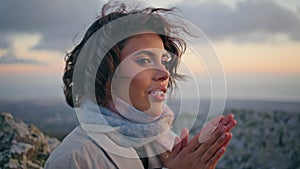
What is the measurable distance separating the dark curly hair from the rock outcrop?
870 millimetres

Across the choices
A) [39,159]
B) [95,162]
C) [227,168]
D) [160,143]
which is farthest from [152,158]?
[227,168]

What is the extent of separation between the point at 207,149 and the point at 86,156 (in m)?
0.30

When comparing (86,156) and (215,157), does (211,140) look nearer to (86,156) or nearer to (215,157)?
(215,157)

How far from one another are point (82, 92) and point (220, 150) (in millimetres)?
399

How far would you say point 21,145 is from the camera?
2320 mm

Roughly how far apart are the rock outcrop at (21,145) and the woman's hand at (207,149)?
116 cm

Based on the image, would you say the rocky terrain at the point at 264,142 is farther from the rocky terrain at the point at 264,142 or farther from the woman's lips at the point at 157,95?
the woman's lips at the point at 157,95

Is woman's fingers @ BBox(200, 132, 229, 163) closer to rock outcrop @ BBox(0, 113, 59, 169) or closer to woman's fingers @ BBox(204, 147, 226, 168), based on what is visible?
woman's fingers @ BBox(204, 147, 226, 168)

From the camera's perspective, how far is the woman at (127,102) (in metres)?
1.27

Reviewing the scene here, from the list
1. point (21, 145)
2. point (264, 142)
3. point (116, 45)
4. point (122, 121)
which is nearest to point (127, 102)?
point (122, 121)

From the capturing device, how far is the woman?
4.17 feet

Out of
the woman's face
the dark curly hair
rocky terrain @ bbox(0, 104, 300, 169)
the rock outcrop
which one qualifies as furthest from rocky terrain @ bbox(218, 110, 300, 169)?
the woman's face

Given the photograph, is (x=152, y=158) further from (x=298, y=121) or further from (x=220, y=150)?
(x=298, y=121)

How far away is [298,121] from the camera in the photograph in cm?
406
